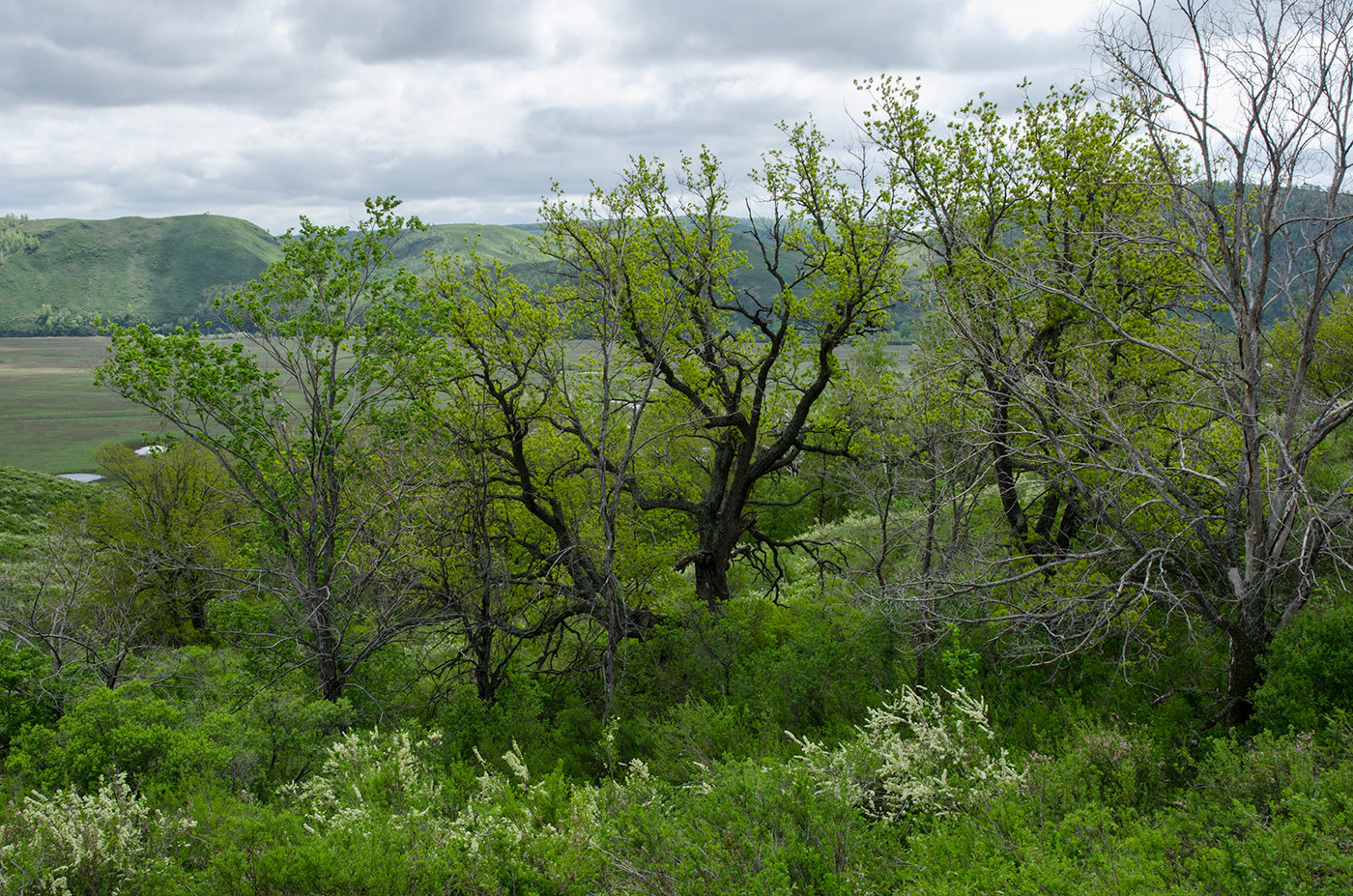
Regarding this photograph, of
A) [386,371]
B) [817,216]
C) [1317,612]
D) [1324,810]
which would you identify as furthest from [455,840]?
[817,216]

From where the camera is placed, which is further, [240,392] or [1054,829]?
[240,392]

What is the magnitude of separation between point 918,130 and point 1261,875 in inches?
440

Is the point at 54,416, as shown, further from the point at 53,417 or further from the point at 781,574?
the point at 781,574

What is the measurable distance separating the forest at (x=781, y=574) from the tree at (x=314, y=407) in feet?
0.26

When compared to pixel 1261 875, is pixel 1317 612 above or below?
above

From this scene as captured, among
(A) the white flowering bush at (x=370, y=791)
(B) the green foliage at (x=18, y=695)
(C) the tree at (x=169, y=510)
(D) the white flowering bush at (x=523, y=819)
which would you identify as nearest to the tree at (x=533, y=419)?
(A) the white flowering bush at (x=370, y=791)

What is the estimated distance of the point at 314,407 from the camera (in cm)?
1016

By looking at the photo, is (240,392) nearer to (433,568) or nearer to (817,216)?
(433,568)

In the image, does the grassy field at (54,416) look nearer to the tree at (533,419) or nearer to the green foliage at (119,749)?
the tree at (533,419)

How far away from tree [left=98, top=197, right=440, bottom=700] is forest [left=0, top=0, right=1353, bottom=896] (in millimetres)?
78

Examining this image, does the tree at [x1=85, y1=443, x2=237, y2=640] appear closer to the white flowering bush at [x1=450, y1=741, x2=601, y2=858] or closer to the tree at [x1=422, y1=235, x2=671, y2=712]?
the tree at [x1=422, y1=235, x2=671, y2=712]

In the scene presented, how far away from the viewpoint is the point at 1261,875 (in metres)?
4.08

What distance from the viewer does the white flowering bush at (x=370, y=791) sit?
587cm

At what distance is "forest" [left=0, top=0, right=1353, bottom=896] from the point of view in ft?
17.6
